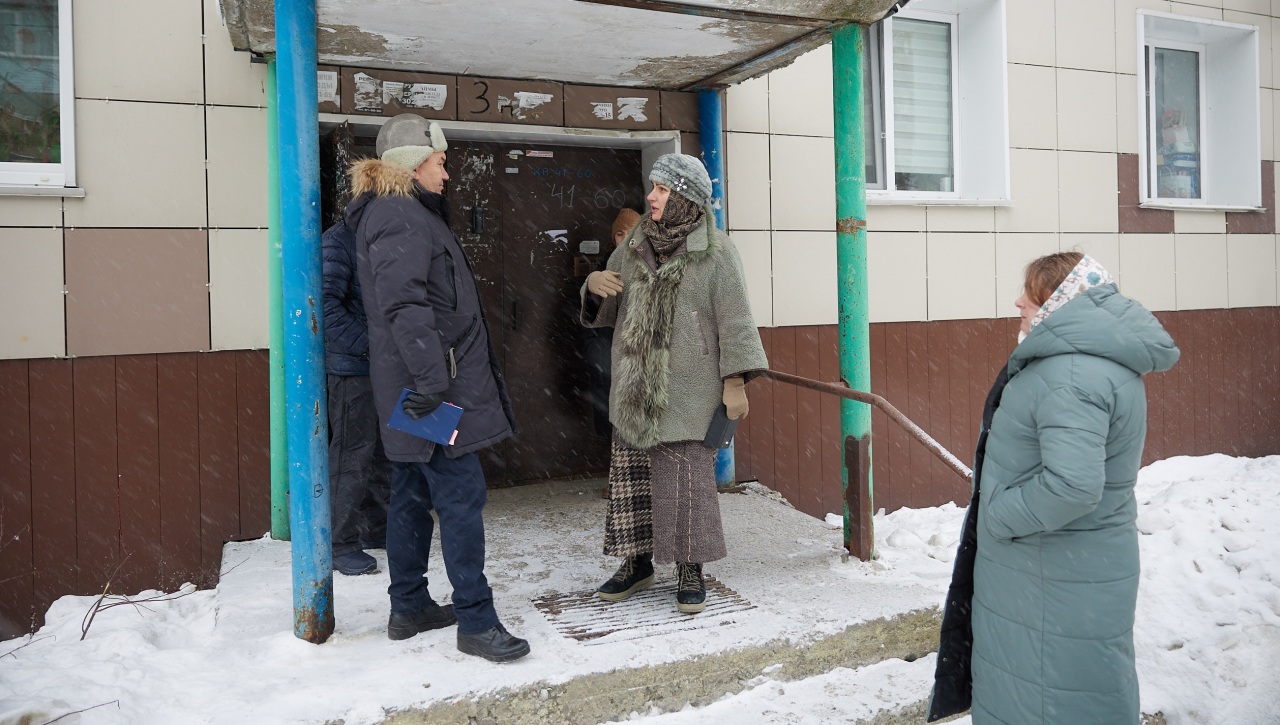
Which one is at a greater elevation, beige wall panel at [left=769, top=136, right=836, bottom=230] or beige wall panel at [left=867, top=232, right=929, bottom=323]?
beige wall panel at [left=769, top=136, right=836, bottom=230]

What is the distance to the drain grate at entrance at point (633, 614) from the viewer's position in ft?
11.6

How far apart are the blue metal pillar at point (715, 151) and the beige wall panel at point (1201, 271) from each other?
422cm

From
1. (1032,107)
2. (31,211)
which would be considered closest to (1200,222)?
(1032,107)

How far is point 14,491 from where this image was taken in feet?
15.1

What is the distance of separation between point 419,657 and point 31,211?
3.10 m

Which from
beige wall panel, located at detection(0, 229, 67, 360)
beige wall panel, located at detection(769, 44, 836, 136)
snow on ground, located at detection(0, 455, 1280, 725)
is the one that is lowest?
snow on ground, located at detection(0, 455, 1280, 725)

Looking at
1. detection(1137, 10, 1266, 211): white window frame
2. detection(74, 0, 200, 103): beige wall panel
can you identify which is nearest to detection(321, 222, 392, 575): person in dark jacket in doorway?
detection(74, 0, 200, 103): beige wall panel

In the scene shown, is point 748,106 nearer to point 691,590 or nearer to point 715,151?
point 715,151

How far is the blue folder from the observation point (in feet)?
10.3

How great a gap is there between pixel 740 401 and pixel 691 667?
3.32ft

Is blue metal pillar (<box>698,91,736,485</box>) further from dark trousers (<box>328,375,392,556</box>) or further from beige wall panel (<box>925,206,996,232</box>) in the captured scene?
dark trousers (<box>328,375,392,556</box>)

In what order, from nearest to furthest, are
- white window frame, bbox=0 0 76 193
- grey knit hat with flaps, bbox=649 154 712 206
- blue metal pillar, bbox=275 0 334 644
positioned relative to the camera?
blue metal pillar, bbox=275 0 334 644, grey knit hat with flaps, bbox=649 154 712 206, white window frame, bbox=0 0 76 193

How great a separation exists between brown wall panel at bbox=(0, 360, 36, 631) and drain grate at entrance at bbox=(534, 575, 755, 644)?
104 inches

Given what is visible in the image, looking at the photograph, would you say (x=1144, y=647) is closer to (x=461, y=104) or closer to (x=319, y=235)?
(x=319, y=235)
